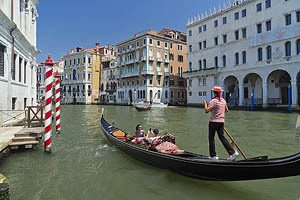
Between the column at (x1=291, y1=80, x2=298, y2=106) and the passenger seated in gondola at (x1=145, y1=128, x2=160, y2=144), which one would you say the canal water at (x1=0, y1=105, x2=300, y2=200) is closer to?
the passenger seated in gondola at (x1=145, y1=128, x2=160, y2=144)

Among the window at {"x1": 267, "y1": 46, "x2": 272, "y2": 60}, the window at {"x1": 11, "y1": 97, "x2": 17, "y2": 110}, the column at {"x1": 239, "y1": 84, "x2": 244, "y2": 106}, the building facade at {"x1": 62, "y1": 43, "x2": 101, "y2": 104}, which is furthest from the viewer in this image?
the building facade at {"x1": 62, "y1": 43, "x2": 101, "y2": 104}

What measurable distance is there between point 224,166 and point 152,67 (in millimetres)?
30183

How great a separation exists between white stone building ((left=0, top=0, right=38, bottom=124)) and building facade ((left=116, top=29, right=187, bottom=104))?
19.8m

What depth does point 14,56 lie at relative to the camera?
997cm

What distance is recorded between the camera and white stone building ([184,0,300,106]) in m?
19.4

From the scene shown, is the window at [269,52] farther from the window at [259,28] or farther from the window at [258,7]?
the window at [258,7]

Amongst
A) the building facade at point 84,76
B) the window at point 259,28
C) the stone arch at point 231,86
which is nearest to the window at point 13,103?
the stone arch at point 231,86

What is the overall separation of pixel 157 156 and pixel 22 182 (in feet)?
8.37

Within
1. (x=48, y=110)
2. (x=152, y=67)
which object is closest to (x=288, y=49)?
(x=152, y=67)

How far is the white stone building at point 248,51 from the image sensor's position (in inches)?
764

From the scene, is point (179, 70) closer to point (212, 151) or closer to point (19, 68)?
point (19, 68)

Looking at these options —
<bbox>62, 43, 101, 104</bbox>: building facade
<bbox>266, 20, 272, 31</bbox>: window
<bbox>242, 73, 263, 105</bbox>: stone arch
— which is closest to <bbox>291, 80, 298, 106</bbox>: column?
<bbox>242, 73, 263, 105</bbox>: stone arch

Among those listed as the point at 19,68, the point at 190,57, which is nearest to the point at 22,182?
the point at 19,68

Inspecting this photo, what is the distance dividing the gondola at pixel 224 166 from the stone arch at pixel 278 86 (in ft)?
68.9
